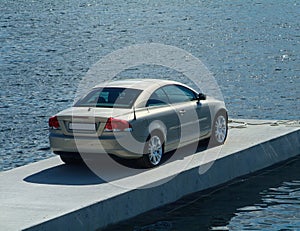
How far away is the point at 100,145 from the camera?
16766 millimetres

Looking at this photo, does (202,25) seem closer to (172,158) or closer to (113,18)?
(113,18)

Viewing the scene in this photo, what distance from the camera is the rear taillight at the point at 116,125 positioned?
54.7 feet

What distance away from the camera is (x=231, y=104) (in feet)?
108

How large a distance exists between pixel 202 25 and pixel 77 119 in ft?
216

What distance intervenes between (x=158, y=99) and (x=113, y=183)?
93.5 inches

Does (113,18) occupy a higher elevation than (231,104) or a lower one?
higher

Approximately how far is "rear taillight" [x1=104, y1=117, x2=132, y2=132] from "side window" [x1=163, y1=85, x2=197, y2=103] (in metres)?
1.80

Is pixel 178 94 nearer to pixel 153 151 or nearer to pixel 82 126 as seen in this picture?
pixel 153 151

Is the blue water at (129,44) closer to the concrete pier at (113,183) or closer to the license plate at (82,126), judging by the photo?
the concrete pier at (113,183)

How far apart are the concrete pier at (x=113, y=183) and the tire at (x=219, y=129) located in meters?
0.17

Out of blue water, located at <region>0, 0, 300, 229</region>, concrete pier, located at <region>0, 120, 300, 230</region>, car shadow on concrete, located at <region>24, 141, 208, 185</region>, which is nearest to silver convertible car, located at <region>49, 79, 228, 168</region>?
car shadow on concrete, located at <region>24, 141, 208, 185</region>

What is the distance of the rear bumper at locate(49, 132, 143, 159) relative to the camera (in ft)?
54.9

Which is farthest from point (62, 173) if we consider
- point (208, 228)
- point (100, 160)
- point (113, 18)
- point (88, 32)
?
point (113, 18)

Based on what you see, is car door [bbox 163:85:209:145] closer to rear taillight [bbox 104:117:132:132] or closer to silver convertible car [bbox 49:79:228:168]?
silver convertible car [bbox 49:79:228:168]
